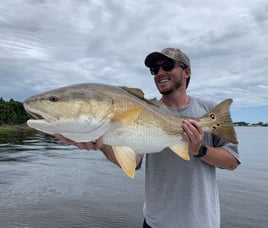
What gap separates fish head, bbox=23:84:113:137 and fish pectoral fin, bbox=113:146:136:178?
36cm

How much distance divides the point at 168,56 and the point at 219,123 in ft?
3.17

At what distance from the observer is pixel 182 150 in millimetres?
3318

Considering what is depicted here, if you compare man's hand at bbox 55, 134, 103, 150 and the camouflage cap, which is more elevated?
the camouflage cap

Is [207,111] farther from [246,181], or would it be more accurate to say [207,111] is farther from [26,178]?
[246,181]

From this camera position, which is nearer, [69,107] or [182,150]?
[69,107]

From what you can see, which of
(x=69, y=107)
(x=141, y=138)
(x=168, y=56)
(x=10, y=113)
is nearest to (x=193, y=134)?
(x=141, y=138)

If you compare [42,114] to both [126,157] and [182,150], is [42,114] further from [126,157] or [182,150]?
[182,150]

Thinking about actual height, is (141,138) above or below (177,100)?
below

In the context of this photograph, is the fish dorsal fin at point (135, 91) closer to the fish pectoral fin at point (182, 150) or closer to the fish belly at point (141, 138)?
the fish belly at point (141, 138)

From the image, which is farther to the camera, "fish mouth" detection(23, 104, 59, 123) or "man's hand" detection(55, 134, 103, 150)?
"man's hand" detection(55, 134, 103, 150)

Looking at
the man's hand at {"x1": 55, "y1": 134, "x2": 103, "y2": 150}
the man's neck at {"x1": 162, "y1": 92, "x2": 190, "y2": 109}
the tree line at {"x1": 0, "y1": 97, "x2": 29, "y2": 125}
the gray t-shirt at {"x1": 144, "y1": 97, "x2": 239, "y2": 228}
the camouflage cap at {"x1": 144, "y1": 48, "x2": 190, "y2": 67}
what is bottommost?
the gray t-shirt at {"x1": 144, "y1": 97, "x2": 239, "y2": 228}

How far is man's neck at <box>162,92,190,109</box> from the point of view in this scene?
12.5 ft

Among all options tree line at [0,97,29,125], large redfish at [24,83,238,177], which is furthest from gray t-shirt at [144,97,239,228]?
tree line at [0,97,29,125]

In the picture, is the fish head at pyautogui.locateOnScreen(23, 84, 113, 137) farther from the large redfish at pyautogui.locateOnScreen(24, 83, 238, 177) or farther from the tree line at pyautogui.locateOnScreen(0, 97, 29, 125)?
the tree line at pyautogui.locateOnScreen(0, 97, 29, 125)
